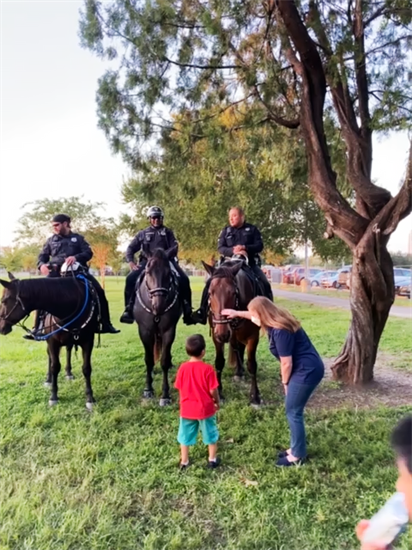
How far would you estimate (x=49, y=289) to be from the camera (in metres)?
5.13

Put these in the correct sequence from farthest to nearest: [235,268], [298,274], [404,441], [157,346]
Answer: [298,274] → [157,346] → [235,268] → [404,441]

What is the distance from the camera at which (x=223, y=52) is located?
6.71 m

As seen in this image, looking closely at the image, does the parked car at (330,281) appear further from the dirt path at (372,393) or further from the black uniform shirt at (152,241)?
the black uniform shirt at (152,241)

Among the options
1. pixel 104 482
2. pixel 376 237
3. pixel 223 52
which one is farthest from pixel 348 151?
pixel 104 482

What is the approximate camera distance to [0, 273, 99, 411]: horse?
4844 mm

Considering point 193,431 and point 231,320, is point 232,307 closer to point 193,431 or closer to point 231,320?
point 231,320

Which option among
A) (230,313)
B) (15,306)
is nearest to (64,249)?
(15,306)

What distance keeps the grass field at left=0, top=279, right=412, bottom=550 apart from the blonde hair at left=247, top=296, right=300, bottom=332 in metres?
1.35

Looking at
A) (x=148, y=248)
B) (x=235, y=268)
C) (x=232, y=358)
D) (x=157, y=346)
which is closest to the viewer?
(x=235, y=268)

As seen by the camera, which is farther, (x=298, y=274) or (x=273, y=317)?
(x=298, y=274)

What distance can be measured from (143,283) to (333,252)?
47.4 feet

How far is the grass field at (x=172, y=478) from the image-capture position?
286cm

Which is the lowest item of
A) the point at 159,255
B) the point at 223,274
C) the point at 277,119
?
the point at 223,274

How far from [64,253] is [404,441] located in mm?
5480
